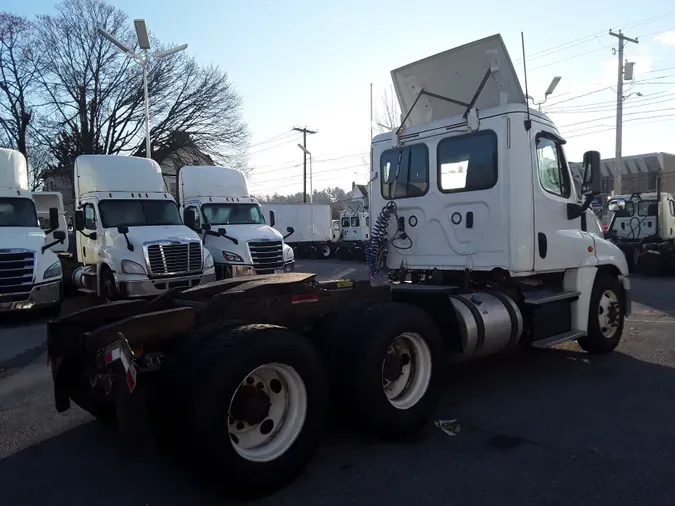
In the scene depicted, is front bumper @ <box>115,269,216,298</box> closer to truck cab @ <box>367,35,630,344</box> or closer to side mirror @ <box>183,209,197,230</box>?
side mirror @ <box>183,209,197,230</box>

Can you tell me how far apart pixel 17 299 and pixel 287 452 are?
29.8 ft

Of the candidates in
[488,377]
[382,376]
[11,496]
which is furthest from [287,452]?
[488,377]

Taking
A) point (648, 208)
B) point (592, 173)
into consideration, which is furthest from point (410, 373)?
point (648, 208)

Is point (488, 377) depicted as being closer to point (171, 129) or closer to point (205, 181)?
point (205, 181)

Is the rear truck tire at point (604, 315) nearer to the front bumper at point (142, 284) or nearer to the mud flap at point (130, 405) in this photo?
the mud flap at point (130, 405)

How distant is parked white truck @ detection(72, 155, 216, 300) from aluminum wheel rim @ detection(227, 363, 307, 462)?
8778mm

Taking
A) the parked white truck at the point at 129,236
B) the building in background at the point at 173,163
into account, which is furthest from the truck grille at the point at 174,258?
the building in background at the point at 173,163

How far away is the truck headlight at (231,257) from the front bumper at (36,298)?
425 cm

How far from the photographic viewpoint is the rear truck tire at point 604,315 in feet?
22.5

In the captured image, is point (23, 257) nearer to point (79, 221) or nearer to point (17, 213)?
point (17, 213)

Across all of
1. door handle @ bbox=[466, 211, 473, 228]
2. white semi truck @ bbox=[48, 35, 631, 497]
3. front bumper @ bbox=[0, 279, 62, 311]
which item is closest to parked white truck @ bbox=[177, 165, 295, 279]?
front bumper @ bbox=[0, 279, 62, 311]

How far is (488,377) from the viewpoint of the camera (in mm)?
6254

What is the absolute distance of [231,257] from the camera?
14.2 metres

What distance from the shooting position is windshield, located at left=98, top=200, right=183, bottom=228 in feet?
42.2
